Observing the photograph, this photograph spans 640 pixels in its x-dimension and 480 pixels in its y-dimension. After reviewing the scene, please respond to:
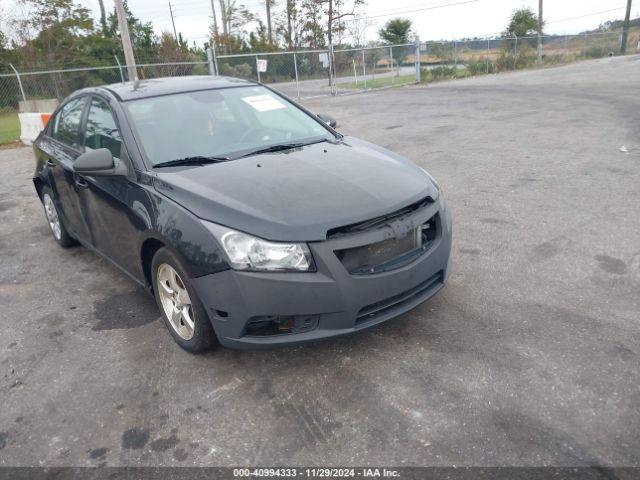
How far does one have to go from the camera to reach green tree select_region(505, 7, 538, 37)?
142 feet

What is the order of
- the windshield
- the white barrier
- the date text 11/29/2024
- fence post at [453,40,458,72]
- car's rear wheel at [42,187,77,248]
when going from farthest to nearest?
fence post at [453,40,458,72] → the white barrier → car's rear wheel at [42,187,77,248] → the windshield → the date text 11/29/2024

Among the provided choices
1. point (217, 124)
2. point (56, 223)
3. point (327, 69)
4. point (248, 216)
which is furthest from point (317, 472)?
point (327, 69)

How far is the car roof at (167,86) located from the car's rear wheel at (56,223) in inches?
60.5

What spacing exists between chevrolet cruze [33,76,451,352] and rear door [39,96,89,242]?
8 centimetres

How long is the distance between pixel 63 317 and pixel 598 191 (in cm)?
557

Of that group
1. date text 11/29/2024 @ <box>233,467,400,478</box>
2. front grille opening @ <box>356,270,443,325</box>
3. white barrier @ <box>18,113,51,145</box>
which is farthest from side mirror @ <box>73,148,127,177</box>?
white barrier @ <box>18,113,51,145</box>

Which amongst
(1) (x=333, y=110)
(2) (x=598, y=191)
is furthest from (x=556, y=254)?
(1) (x=333, y=110)

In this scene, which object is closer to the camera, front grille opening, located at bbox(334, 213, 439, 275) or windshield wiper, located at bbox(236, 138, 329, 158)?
front grille opening, located at bbox(334, 213, 439, 275)

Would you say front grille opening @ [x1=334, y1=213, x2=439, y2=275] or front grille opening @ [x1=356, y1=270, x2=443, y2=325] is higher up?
front grille opening @ [x1=334, y1=213, x2=439, y2=275]

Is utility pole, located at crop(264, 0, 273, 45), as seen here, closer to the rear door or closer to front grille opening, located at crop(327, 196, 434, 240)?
the rear door

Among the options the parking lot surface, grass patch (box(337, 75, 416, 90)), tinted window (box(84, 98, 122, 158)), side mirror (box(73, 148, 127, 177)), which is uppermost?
tinted window (box(84, 98, 122, 158))

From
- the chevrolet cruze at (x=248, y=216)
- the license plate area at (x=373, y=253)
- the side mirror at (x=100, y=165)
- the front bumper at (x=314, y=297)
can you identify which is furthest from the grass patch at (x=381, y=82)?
the front bumper at (x=314, y=297)

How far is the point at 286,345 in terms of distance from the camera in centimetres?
283

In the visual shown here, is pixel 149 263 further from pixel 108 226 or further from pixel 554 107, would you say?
pixel 554 107
